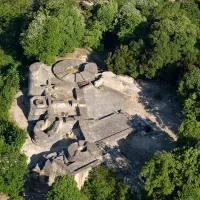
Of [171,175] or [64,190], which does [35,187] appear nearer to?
[64,190]

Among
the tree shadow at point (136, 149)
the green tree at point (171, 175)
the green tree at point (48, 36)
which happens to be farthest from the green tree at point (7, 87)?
the green tree at point (171, 175)

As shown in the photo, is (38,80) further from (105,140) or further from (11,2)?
(11,2)

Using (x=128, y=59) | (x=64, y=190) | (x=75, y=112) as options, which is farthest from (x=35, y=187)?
(x=128, y=59)

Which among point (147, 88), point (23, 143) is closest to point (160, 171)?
point (23, 143)

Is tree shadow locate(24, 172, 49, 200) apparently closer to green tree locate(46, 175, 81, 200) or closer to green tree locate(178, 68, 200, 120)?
green tree locate(46, 175, 81, 200)

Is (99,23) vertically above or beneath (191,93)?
beneath

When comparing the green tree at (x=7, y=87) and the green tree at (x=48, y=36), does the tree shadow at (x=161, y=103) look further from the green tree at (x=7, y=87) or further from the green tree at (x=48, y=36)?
the green tree at (x=7, y=87)

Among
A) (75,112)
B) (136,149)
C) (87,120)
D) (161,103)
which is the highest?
(161,103)
